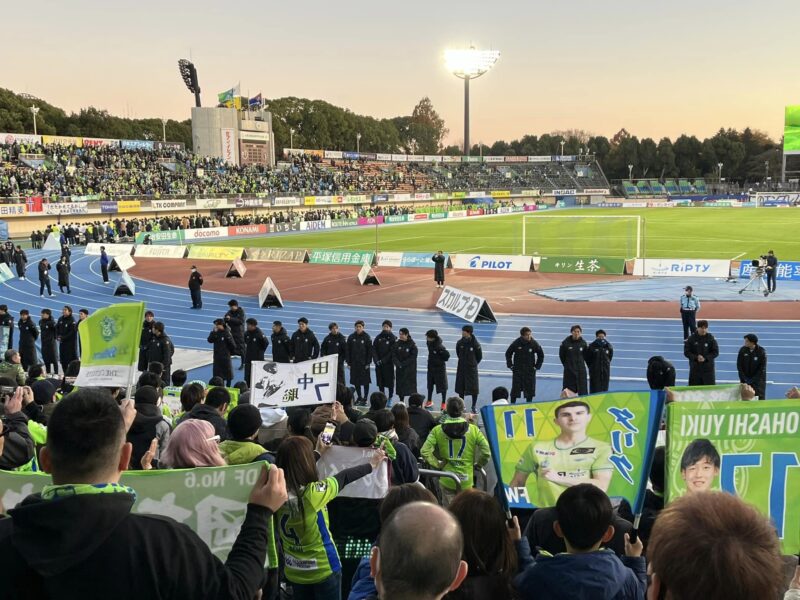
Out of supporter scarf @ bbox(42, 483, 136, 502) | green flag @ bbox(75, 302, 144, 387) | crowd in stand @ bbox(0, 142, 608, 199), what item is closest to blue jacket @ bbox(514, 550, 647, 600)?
supporter scarf @ bbox(42, 483, 136, 502)

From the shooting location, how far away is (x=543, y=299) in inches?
1014

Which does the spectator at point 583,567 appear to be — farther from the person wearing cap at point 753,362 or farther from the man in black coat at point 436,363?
the man in black coat at point 436,363

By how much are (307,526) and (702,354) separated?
1111 cm

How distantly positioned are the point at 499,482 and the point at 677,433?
4.11 ft

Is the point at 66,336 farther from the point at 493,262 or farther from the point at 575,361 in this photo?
the point at 493,262

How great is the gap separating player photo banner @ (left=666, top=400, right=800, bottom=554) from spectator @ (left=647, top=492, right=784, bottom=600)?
2695 millimetres

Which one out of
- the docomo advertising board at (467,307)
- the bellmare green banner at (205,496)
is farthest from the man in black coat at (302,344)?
the bellmare green banner at (205,496)

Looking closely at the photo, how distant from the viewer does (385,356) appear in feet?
47.5

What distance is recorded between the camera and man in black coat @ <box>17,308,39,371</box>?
16.2 metres

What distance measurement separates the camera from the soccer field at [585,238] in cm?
4222

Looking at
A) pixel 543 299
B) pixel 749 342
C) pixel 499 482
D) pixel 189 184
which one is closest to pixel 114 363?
pixel 499 482

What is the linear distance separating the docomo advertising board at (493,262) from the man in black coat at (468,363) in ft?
66.4

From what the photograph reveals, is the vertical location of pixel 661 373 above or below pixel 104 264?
below

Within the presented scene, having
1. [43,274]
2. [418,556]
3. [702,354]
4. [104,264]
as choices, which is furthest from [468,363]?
[104,264]
